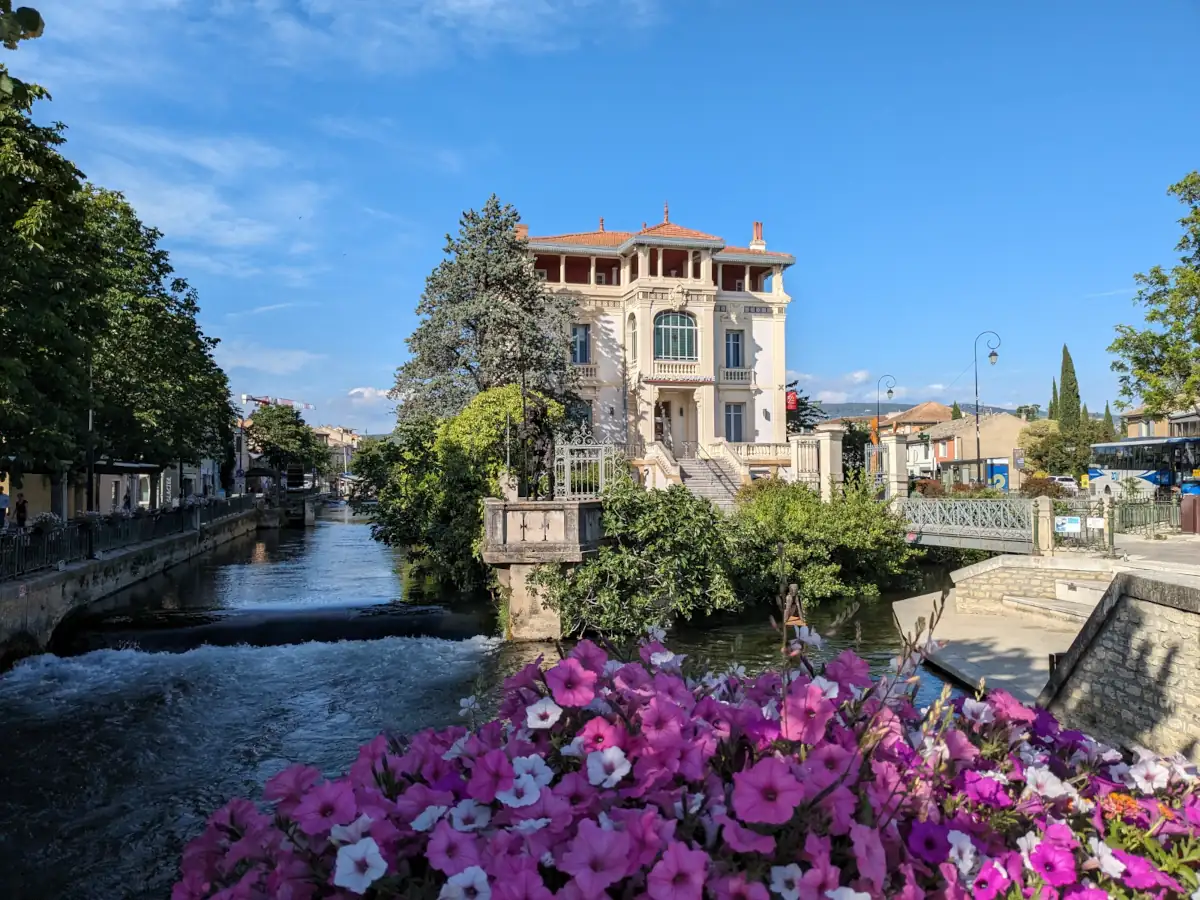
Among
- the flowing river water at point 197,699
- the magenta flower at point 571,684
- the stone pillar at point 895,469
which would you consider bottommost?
the flowing river water at point 197,699

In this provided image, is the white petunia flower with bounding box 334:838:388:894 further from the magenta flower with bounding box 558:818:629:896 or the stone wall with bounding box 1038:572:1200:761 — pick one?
the stone wall with bounding box 1038:572:1200:761

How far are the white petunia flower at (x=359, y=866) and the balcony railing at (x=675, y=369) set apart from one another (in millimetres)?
34773

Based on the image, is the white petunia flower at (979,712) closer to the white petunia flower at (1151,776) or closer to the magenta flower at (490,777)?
the white petunia flower at (1151,776)

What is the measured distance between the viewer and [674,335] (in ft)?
121

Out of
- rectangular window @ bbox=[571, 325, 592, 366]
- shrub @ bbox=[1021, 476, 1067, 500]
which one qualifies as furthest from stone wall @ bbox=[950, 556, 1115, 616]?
rectangular window @ bbox=[571, 325, 592, 366]

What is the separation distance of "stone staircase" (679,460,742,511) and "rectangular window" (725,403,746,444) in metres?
6.20

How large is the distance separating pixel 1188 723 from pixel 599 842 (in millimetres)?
7927

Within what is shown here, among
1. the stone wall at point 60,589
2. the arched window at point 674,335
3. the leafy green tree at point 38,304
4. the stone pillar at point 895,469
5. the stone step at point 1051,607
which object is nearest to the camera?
the leafy green tree at point 38,304

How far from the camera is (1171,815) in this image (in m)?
2.64

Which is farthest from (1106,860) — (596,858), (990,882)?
(596,858)

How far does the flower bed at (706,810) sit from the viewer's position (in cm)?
204

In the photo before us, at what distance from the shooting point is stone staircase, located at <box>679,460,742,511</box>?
2889 cm

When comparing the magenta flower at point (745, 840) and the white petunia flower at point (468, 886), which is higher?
the magenta flower at point (745, 840)

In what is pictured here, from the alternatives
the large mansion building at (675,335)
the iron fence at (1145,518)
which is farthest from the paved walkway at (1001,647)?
the large mansion building at (675,335)
